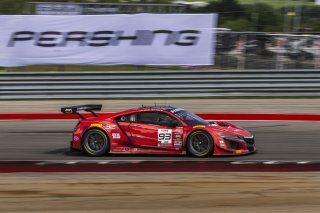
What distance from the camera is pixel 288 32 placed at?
67.5ft

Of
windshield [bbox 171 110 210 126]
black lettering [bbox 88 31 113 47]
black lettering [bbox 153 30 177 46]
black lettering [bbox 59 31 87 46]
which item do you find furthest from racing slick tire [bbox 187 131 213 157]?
black lettering [bbox 59 31 87 46]

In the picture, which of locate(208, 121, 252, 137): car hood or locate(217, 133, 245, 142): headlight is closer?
locate(217, 133, 245, 142): headlight

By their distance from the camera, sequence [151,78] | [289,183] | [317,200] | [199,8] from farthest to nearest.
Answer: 1. [199,8]
2. [151,78]
3. [289,183]
4. [317,200]

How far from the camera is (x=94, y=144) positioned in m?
12.7

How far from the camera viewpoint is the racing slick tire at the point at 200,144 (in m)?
12.1

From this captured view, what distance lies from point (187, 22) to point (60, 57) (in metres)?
4.30

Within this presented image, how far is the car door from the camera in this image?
12266mm

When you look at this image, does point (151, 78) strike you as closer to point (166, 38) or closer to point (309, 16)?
point (166, 38)

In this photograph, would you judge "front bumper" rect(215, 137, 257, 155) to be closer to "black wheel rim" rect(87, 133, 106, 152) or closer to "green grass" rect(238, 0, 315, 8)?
"black wheel rim" rect(87, 133, 106, 152)

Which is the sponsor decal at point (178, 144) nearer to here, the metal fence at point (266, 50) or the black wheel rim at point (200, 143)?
the black wheel rim at point (200, 143)

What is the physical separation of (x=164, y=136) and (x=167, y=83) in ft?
26.9

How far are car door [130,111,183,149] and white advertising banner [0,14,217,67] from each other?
27.8 ft

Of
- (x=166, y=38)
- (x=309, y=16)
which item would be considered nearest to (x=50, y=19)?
(x=166, y=38)

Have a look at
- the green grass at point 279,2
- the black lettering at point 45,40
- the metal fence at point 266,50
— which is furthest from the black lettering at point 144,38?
the green grass at point 279,2
